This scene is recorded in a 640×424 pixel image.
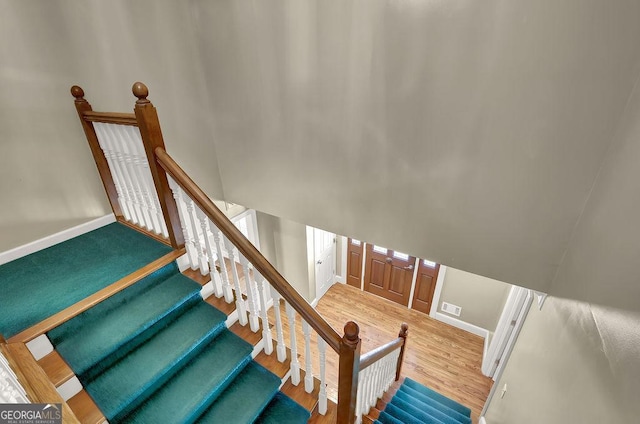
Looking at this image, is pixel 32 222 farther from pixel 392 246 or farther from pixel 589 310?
pixel 589 310

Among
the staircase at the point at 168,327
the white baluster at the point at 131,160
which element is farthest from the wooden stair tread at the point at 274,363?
the white baluster at the point at 131,160

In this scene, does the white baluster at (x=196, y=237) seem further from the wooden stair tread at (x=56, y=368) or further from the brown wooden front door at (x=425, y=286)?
the brown wooden front door at (x=425, y=286)

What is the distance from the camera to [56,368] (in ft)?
4.63

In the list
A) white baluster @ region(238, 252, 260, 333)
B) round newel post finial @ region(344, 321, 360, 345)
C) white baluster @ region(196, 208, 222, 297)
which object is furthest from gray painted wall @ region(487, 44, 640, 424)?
white baluster @ region(196, 208, 222, 297)

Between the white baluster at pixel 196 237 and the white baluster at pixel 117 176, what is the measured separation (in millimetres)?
776

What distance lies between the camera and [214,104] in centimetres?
290

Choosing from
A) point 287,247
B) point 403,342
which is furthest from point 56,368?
point 287,247

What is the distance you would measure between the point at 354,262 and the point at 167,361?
4317mm

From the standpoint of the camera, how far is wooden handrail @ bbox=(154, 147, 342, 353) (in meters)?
1.47

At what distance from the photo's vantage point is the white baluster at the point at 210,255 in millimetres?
1787

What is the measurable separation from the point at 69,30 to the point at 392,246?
2998 millimetres

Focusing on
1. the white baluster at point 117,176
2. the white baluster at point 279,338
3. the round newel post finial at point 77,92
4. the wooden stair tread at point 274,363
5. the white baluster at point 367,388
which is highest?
the round newel post finial at point 77,92

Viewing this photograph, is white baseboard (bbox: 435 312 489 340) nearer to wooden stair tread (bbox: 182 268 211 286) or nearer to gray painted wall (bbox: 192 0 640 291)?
gray painted wall (bbox: 192 0 640 291)

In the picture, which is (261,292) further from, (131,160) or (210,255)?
(131,160)
